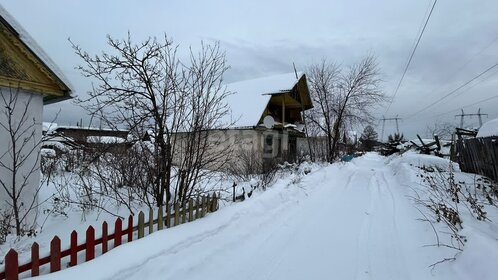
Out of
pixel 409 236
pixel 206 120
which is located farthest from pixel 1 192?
pixel 409 236

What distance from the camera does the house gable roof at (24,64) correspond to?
5491 mm

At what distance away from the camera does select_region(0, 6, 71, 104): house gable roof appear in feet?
18.0

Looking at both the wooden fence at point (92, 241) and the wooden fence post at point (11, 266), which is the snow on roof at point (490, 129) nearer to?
the wooden fence at point (92, 241)

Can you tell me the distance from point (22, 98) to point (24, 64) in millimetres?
678

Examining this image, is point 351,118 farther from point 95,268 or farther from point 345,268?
point 95,268

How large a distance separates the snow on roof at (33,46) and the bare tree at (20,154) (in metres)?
0.70

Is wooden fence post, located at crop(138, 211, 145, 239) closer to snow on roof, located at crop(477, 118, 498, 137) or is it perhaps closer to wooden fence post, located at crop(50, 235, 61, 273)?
wooden fence post, located at crop(50, 235, 61, 273)

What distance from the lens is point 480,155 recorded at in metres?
12.2

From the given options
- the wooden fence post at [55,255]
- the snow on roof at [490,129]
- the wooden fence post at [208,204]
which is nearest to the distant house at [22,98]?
the wooden fence post at [55,255]

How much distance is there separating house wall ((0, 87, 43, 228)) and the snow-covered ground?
3.14 m

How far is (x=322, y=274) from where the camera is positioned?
13.5ft

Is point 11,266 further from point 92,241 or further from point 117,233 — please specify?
point 117,233

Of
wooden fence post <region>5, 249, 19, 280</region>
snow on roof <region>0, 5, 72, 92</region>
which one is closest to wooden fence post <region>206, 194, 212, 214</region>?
wooden fence post <region>5, 249, 19, 280</region>

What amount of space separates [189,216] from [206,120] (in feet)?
6.75
